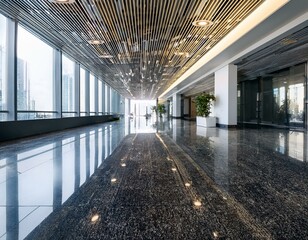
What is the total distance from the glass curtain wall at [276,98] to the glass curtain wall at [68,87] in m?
12.5

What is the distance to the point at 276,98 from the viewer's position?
15414 mm

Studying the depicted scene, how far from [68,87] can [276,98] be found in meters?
13.0

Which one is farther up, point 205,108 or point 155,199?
point 205,108

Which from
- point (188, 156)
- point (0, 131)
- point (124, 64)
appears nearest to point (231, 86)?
point (124, 64)

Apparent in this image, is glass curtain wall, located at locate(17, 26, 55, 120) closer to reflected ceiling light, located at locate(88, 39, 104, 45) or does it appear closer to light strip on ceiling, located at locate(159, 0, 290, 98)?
reflected ceiling light, located at locate(88, 39, 104, 45)

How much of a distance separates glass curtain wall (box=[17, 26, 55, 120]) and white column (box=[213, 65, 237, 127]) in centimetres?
902

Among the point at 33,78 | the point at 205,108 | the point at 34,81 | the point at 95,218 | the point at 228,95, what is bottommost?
the point at 95,218

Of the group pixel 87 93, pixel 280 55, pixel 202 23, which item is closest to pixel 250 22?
pixel 202 23

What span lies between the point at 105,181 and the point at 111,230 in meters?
1.43

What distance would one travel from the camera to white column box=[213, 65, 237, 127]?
12.8 metres

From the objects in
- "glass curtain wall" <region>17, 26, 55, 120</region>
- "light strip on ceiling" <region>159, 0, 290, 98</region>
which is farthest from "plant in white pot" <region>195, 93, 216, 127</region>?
"glass curtain wall" <region>17, 26, 55, 120</region>

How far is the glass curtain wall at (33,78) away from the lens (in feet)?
28.7

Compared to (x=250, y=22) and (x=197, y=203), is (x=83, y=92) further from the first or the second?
(x=197, y=203)

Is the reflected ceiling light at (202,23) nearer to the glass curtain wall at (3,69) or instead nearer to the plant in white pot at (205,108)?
the glass curtain wall at (3,69)
